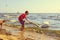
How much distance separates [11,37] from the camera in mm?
6219

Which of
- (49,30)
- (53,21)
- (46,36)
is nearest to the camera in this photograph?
(46,36)

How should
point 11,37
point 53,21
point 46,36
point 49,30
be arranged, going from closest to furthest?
point 11,37, point 46,36, point 49,30, point 53,21

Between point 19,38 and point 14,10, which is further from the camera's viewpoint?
point 14,10

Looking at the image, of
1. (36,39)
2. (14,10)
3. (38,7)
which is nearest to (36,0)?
(38,7)

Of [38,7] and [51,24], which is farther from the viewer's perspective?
[51,24]

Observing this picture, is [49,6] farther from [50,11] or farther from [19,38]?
[19,38]

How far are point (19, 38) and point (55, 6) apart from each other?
5.05 feet

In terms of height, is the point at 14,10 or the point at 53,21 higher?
the point at 14,10

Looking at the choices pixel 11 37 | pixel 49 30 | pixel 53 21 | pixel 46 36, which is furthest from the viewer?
pixel 53 21

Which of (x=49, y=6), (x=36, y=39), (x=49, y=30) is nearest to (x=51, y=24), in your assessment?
(x=49, y=30)

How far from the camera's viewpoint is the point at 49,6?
6973 millimetres

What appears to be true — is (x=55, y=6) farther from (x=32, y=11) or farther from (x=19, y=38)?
(x=19, y=38)

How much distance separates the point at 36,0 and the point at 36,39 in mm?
1288

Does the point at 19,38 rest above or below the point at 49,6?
below
